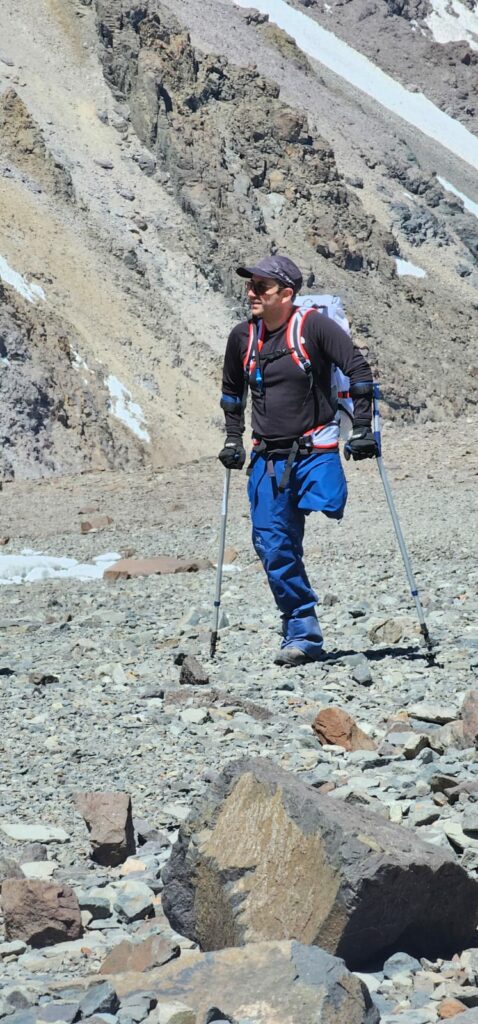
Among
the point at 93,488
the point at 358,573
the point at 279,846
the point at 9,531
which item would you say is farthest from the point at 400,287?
the point at 279,846

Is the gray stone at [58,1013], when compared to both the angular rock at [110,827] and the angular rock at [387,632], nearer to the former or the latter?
the angular rock at [110,827]

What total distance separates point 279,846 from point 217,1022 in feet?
2.44

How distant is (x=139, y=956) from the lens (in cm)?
372

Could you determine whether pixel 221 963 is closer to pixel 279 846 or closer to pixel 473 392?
pixel 279 846

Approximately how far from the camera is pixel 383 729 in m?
6.16

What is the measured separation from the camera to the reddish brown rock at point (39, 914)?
159 inches

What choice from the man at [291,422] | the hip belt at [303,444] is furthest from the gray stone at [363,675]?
the hip belt at [303,444]

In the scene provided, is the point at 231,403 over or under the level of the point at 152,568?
over

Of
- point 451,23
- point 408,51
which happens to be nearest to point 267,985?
point 408,51

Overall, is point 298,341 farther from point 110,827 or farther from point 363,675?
point 110,827

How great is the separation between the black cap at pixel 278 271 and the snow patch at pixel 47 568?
6.37 metres

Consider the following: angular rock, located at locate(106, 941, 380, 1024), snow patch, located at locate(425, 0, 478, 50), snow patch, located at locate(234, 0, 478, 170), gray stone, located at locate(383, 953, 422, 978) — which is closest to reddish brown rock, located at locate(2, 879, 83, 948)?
angular rock, located at locate(106, 941, 380, 1024)

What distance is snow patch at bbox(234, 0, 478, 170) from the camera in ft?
268

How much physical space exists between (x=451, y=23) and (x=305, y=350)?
345 ft
